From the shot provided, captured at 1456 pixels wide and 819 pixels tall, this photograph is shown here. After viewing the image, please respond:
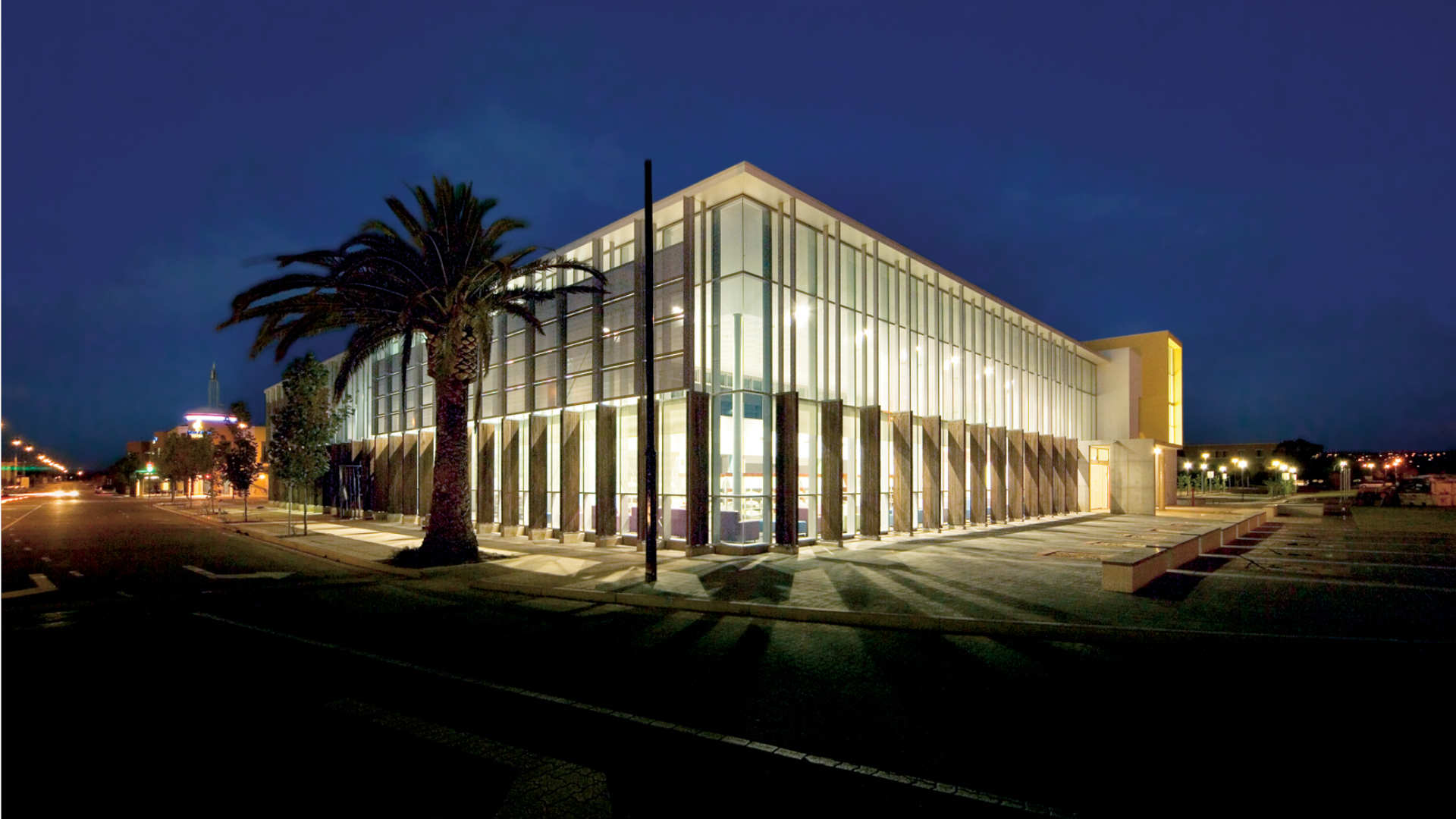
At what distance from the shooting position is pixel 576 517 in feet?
78.0

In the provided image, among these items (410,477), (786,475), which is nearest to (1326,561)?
(786,475)

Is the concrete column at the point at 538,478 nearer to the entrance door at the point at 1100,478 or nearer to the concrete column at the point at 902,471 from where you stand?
the concrete column at the point at 902,471

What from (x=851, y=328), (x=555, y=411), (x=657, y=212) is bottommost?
(x=555, y=411)

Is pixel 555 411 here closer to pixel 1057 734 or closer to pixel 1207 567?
pixel 1207 567

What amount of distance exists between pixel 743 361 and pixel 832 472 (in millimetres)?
4339

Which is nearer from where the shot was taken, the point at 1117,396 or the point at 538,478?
the point at 538,478

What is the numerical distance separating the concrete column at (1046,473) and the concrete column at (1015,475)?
210 centimetres

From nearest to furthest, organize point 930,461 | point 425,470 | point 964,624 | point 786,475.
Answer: point 964,624
point 786,475
point 930,461
point 425,470

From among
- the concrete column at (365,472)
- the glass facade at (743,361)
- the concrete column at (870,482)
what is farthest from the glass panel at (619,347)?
the concrete column at (365,472)

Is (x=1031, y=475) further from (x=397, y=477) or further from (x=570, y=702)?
(x=570, y=702)

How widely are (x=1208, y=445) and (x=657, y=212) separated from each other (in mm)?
199073

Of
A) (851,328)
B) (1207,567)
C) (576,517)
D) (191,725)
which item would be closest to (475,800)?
(191,725)

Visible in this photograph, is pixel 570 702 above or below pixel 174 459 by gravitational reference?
below

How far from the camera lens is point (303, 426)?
3253cm
